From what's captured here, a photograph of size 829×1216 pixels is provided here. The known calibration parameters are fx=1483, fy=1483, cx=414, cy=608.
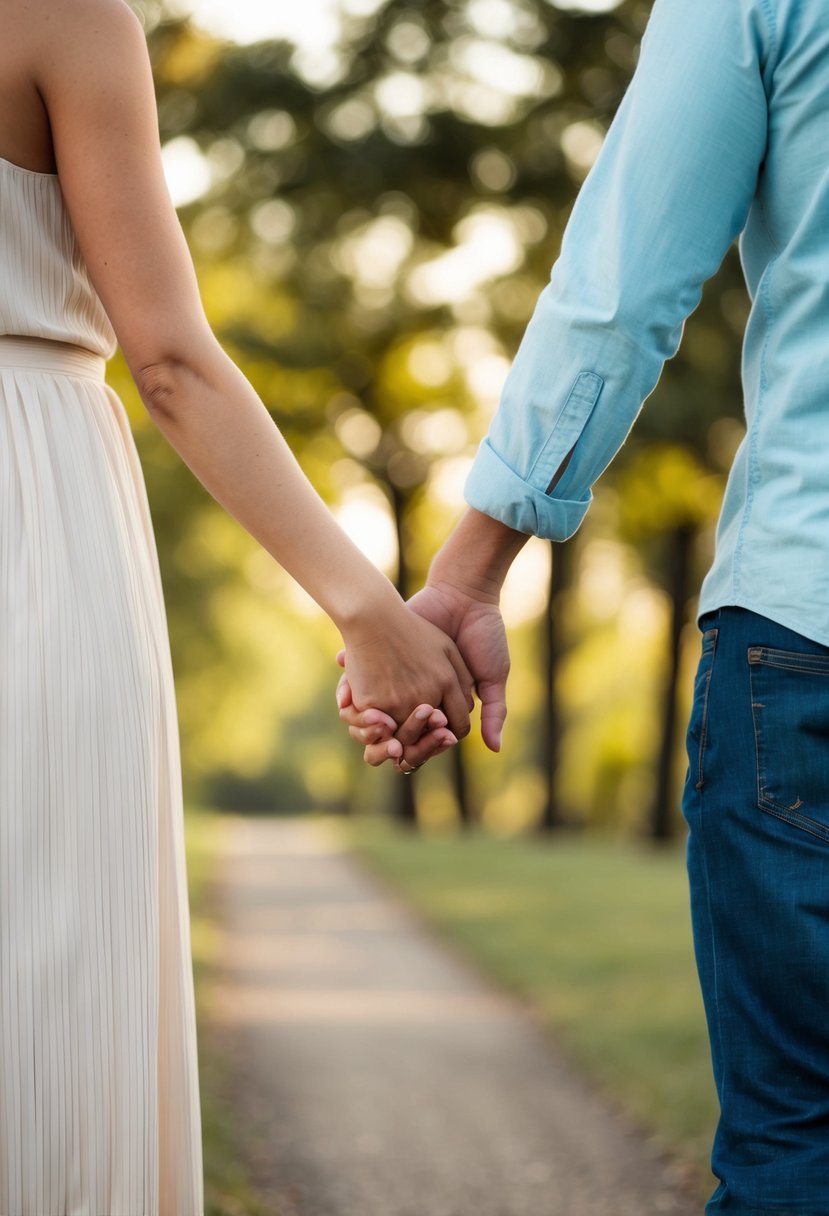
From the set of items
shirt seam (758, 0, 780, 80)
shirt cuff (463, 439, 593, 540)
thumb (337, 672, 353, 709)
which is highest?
shirt seam (758, 0, 780, 80)

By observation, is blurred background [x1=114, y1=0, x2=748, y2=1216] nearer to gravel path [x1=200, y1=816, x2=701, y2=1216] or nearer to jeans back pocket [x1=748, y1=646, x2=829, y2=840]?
gravel path [x1=200, y1=816, x2=701, y2=1216]

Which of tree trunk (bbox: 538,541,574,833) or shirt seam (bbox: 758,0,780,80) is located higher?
shirt seam (bbox: 758,0,780,80)

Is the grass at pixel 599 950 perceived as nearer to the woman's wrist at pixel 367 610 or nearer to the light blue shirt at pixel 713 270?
the woman's wrist at pixel 367 610

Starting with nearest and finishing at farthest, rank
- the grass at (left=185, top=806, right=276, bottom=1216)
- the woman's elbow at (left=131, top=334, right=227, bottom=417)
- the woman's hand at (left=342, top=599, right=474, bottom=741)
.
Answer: the woman's elbow at (left=131, top=334, right=227, bottom=417), the woman's hand at (left=342, top=599, right=474, bottom=741), the grass at (left=185, top=806, right=276, bottom=1216)

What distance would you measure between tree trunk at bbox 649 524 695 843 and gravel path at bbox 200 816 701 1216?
9026mm

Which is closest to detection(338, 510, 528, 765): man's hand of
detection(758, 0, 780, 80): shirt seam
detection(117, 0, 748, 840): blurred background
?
A: detection(758, 0, 780, 80): shirt seam

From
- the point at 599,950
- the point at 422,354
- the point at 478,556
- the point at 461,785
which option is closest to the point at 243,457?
the point at 478,556

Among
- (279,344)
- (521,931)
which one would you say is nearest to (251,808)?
(279,344)

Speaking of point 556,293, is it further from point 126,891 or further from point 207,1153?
point 207,1153

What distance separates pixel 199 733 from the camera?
32938 mm

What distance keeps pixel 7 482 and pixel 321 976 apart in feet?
25.1

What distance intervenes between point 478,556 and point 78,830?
843 millimetres

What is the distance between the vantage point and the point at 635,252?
2039 millimetres

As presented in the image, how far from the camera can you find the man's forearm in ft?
7.77
